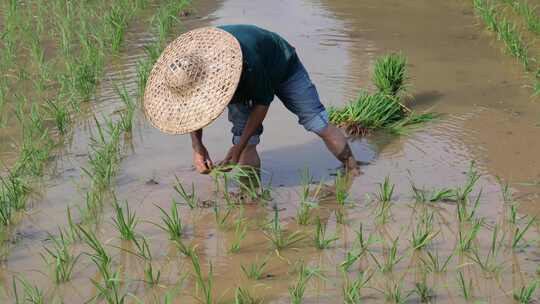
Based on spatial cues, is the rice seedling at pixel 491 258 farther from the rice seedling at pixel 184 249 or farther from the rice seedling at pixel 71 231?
the rice seedling at pixel 71 231

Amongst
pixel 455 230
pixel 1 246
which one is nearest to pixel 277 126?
pixel 455 230

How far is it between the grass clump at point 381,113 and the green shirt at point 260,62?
3.42 feet

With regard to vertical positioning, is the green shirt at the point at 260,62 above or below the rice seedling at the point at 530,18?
above

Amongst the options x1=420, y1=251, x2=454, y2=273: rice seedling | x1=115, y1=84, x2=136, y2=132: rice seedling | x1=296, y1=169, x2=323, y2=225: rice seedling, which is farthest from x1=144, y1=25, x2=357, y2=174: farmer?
x1=115, y1=84, x2=136, y2=132: rice seedling

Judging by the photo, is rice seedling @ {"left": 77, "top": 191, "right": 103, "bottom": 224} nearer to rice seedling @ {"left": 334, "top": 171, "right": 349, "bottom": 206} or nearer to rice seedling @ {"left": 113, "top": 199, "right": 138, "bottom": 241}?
rice seedling @ {"left": 113, "top": 199, "right": 138, "bottom": 241}

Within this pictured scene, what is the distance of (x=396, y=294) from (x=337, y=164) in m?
1.51

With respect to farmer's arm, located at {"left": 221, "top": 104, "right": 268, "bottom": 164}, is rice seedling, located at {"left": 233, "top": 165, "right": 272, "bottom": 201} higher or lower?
lower

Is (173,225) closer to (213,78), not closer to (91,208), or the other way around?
(91,208)

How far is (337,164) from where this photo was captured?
4.52 metres

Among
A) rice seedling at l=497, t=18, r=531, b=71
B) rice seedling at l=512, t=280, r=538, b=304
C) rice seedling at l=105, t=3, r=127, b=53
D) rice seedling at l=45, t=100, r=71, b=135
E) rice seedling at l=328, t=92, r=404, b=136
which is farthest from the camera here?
rice seedling at l=105, t=3, r=127, b=53

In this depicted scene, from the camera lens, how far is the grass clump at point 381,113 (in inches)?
192

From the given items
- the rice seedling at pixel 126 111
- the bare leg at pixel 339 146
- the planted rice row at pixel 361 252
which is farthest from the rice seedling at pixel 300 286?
the rice seedling at pixel 126 111

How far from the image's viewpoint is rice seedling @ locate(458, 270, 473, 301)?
3.11m

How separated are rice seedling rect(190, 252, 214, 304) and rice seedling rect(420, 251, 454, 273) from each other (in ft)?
2.69
